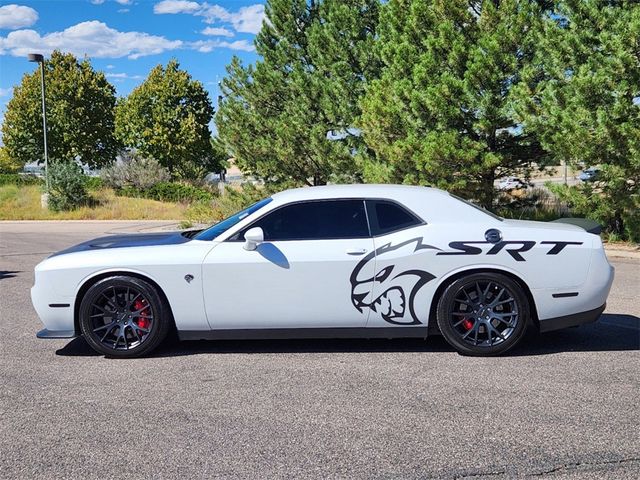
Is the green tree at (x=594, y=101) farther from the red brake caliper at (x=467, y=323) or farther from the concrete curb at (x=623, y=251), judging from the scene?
the red brake caliper at (x=467, y=323)

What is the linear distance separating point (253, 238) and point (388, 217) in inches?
46.5

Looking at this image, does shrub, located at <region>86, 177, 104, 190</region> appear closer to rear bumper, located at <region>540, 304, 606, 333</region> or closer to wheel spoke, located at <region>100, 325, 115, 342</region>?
wheel spoke, located at <region>100, 325, 115, 342</region>

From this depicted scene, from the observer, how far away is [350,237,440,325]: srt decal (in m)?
5.45

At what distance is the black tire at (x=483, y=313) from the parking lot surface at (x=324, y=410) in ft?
0.50

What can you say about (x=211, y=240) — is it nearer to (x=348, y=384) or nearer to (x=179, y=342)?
(x=179, y=342)

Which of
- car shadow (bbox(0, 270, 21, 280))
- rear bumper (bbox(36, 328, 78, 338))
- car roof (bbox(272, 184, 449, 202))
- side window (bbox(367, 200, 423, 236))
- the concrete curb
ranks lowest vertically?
car shadow (bbox(0, 270, 21, 280))

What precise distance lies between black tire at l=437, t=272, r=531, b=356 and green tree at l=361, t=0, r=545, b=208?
386 inches

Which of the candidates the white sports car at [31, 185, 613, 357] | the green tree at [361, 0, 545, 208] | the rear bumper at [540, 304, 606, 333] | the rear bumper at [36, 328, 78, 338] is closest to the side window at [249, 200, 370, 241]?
the white sports car at [31, 185, 613, 357]

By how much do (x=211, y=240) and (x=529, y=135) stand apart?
1205 cm

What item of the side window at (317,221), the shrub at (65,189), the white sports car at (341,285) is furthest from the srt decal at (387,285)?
the shrub at (65,189)

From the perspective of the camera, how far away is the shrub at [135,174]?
33812mm

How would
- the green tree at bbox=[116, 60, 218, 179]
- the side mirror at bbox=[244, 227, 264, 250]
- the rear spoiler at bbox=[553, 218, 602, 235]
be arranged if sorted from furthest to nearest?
1. the green tree at bbox=[116, 60, 218, 179]
2. the rear spoiler at bbox=[553, 218, 602, 235]
3. the side mirror at bbox=[244, 227, 264, 250]

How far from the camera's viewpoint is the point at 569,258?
215 inches

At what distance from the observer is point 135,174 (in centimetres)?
3403
